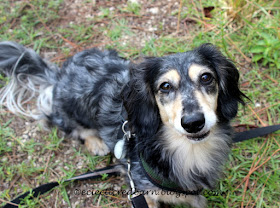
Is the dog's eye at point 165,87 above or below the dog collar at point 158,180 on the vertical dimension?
above

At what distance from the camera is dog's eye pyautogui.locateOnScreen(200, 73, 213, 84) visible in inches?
83.2

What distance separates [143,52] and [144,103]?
1.73 m

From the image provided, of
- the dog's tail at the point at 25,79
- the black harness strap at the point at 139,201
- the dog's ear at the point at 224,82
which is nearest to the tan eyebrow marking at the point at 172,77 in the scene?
the dog's ear at the point at 224,82

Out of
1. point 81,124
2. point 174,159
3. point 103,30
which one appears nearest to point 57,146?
point 81,124

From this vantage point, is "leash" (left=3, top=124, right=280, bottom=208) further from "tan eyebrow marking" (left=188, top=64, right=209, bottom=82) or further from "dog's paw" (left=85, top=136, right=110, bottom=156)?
"tan eyebrow marking" (left=188, top=64, right=209, bottom=82)

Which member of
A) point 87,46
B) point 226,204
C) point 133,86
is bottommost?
point 226,204

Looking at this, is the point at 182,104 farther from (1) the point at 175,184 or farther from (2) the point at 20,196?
(2) the point at 20,196

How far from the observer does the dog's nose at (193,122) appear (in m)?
1.84

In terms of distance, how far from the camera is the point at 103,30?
13.5ft

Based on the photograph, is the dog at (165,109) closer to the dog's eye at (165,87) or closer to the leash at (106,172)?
the dog's eye at (165,87)

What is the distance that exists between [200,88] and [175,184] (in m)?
0.86

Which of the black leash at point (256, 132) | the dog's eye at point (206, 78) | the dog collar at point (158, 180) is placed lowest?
the black leash at point (256, 132)

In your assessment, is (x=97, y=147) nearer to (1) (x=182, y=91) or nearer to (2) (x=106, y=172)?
(2) (x=106, y=172)

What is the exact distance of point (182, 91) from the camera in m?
2.05
